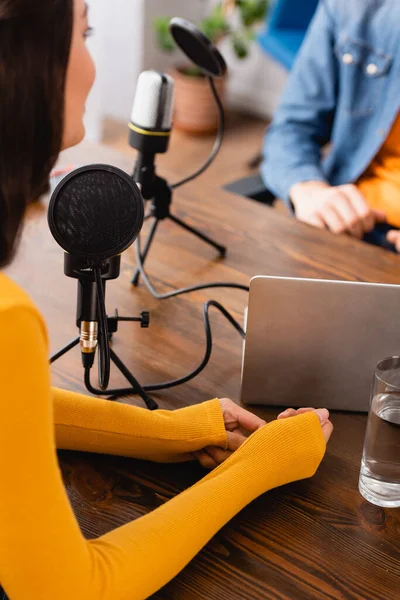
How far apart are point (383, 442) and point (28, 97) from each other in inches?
20.3

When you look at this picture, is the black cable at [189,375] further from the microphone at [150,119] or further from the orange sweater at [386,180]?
the orange sweater at [386,180]

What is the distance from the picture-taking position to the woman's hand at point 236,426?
0.90 m


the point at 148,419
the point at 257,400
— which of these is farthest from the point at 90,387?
the point at 257,400

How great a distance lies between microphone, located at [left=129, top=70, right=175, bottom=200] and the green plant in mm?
2558

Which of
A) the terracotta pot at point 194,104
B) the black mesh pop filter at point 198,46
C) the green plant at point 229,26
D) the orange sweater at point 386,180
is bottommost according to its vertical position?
the terracotta pot at point 194,104

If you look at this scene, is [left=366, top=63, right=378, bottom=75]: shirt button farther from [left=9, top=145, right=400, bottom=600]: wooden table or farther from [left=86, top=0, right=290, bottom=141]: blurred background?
[left=86, top=0, right=290, bottom=141]: blurred background

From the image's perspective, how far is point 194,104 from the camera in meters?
3.74

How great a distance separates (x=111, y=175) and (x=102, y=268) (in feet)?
0.36

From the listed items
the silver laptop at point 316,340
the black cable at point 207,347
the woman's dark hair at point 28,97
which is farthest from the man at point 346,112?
the woman's dark hair at point 28,97

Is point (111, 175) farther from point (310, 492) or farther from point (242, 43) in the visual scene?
point (242, 43)

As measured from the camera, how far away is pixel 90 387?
38.1 inches

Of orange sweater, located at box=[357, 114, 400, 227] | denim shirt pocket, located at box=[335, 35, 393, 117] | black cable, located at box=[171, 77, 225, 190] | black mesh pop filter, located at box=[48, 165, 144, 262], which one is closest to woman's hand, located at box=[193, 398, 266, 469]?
black mesh pop filter, located at box=[48, 165, 144, 262]

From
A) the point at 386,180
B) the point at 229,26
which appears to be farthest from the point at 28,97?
the point at 229,26

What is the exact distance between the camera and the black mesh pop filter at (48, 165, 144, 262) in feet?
2.66
